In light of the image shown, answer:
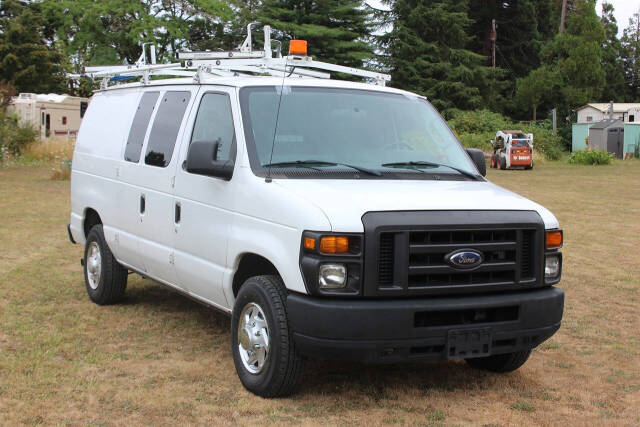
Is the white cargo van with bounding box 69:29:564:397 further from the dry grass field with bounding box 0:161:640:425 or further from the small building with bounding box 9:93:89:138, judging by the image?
the small building with bounding box 9:93:89:138

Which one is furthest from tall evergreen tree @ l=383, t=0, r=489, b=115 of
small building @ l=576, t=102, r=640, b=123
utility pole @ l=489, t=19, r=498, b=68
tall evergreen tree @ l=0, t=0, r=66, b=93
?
tall evergreen tree @ l=0, t=0, r=66, b=93

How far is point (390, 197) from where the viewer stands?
5047 millimetres

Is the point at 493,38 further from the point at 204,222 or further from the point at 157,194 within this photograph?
the point at 204,222

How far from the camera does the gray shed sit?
48938mm

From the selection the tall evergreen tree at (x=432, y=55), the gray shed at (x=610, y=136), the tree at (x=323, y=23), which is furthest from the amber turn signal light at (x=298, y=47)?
the tall evergreen tree at (x=432, y=55)

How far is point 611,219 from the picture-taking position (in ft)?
52.8

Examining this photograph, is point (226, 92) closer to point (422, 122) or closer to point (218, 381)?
point (422, 122)

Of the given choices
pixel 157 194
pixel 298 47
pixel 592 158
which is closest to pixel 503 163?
pixel 592 158

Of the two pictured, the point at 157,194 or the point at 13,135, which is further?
the point at 13,135

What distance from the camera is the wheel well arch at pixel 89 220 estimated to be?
8.42 m

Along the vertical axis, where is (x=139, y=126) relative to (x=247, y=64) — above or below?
below

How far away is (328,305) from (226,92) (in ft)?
6.57

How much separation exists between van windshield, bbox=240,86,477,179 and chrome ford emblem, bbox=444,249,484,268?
0.92 meters

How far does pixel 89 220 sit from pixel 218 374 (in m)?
3.32
